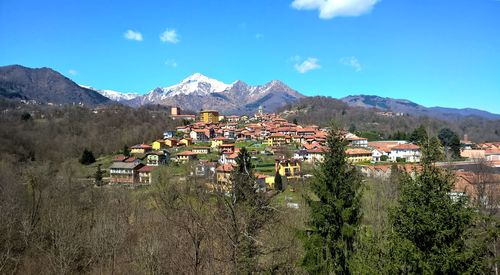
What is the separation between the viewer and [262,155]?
64688 mm

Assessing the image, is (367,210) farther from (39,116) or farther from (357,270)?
(39,116)

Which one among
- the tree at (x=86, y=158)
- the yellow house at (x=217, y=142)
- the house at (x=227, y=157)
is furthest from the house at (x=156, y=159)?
the yellow house at (x=217, y=142)

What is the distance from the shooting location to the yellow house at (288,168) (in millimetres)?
52531

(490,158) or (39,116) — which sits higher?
(39,116)

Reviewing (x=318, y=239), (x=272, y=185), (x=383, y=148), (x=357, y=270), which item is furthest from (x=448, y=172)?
(x=383, y=148)

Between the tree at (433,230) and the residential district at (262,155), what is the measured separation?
96.8ft

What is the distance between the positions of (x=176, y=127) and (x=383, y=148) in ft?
182

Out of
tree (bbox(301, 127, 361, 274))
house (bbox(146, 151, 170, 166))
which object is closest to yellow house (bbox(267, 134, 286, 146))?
house (bbox(146, 151, 170, 166))

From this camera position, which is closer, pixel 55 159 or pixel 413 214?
pixel 413 214

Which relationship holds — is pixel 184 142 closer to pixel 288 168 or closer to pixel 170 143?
pixel 170 143

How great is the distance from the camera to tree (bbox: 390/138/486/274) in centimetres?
675

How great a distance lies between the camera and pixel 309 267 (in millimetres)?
12242

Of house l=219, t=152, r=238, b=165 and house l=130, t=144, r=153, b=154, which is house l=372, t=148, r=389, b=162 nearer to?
house l=219, t=152, r=238, b=165

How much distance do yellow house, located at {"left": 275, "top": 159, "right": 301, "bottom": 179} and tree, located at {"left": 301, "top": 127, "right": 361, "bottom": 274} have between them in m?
38.7
